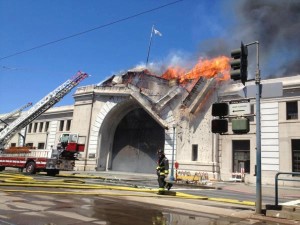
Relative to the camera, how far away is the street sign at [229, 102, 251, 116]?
9559 mm

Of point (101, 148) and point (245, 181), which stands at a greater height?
point (101, 148)

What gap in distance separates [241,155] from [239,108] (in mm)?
17575

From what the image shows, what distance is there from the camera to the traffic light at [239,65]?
9.45m

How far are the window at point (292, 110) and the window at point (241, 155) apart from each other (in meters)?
3.69

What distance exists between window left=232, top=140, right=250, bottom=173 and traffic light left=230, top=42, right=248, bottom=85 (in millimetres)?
17565

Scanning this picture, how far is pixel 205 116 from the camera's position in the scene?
92.1 ft

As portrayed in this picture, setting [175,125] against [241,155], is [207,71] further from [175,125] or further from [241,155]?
[241,155]

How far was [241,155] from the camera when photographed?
2625cm

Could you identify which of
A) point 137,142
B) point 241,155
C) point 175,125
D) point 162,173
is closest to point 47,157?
point 175,125

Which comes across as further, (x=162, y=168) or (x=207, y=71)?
(x=207, y=71)

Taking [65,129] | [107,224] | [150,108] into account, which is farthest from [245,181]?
[65,129]

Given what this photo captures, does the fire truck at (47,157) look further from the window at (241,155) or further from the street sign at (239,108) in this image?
the street sign at (239,108)

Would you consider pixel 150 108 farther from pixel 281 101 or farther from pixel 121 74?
pixel 281 101

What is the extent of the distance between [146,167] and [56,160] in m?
12.6
